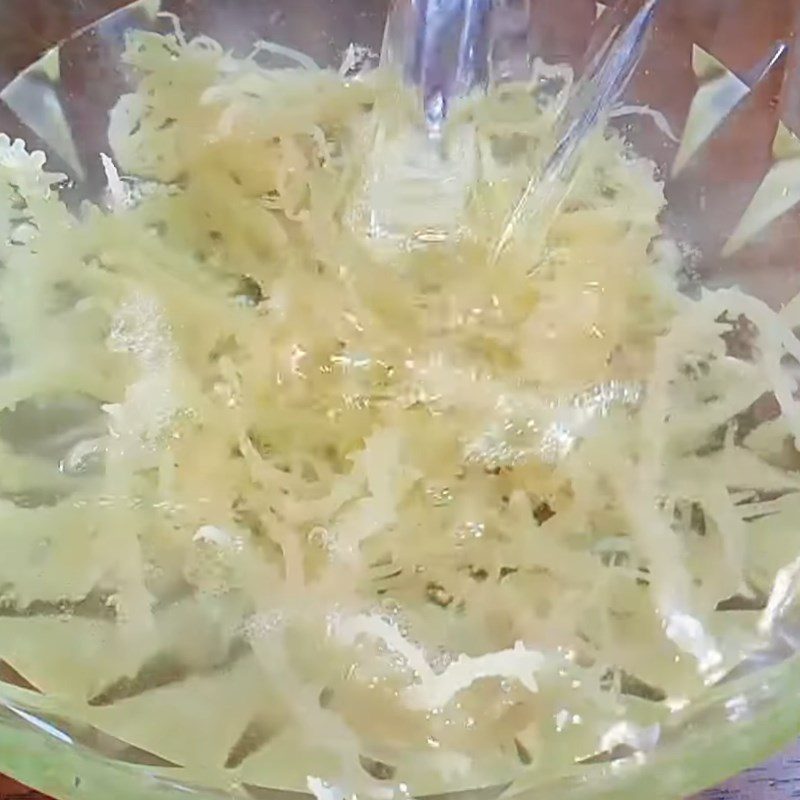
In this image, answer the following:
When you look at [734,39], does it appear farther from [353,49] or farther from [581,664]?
[581,664]

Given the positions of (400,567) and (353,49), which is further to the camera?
(353,49)

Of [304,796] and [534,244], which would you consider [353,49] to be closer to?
[534,244]

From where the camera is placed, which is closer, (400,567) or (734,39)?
(400,567)

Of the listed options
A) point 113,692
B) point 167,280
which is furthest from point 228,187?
point 113,692

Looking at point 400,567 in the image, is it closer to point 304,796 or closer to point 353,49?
point 304,796

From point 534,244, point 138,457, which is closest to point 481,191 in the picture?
point 534,244

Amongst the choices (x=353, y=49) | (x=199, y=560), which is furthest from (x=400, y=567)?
(x=353, y=49)

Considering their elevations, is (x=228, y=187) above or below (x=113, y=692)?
above
